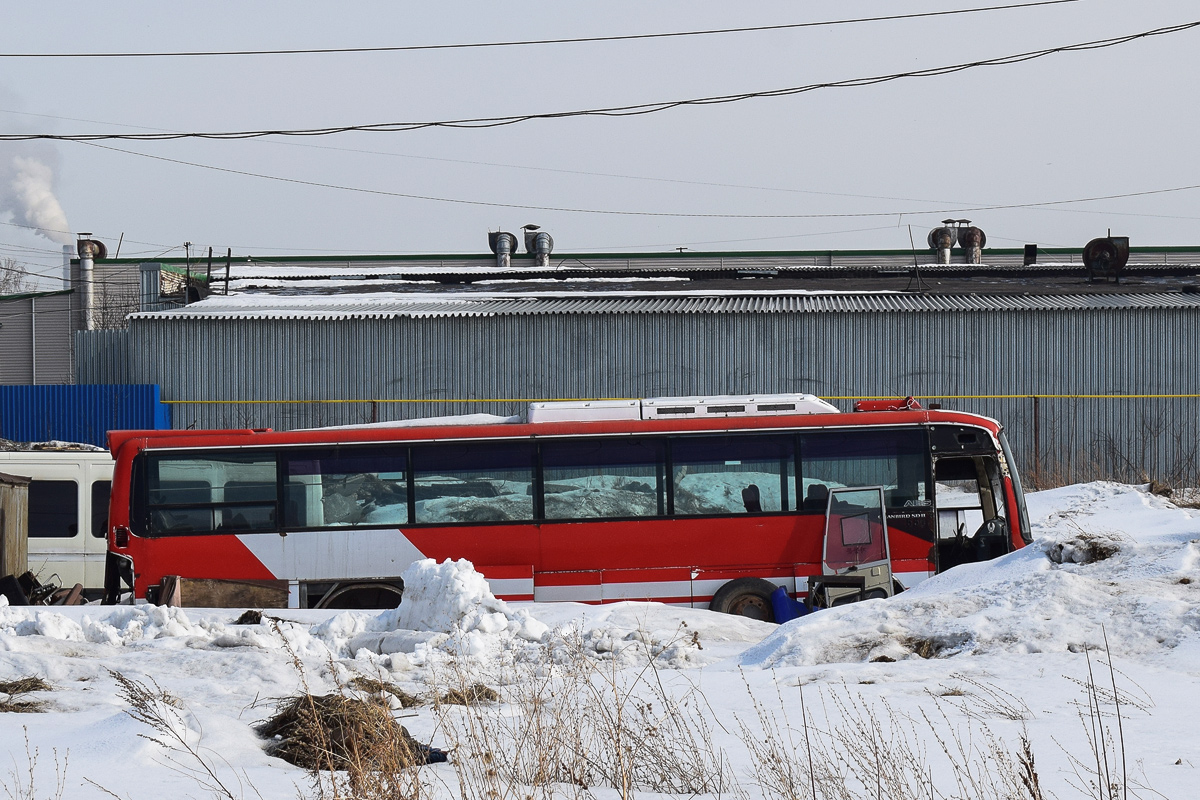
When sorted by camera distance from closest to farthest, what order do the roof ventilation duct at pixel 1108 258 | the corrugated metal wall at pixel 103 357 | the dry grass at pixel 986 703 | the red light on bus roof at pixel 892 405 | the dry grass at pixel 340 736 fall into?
the dry grass at pixel 340 736 → the dry grass at pixel 986 703 → the red light on bus roof at pixel 892 405 → the corrugated metal wall at pixel 103 357 → the roof ventilation duct at pixel 1108 258

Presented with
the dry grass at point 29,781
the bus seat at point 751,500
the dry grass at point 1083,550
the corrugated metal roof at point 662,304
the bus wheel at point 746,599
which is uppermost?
the corrugated metal roof at point 662,304

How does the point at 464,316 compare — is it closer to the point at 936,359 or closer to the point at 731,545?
the point at 936,359

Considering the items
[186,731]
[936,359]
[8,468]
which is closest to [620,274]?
[936,359]

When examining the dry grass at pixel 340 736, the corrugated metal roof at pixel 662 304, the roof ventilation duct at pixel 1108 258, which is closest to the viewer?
the dry grass at pixel 340 736

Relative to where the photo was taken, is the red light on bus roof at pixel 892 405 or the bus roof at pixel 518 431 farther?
the red light on bus roof at pixel 892 405

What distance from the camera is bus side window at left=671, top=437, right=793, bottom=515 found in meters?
12.8

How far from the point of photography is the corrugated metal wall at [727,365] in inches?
966

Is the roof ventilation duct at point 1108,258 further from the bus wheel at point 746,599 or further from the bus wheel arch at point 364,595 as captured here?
the bus wheel arch at point 364,595

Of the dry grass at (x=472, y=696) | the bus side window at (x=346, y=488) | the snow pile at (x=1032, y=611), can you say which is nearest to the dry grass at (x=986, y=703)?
the snow pile at (x=1032, y=611)

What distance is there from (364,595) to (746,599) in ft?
14.0

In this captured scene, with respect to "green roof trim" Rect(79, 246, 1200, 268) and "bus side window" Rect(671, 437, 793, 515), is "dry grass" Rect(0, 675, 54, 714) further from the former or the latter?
"green roof trim" Rect(79, 246, 1200, 268)

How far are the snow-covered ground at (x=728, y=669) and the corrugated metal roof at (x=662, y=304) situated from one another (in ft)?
49.9

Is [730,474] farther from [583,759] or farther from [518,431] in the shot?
[583,759]

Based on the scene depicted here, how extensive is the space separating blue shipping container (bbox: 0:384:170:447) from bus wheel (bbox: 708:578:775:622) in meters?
18.6
